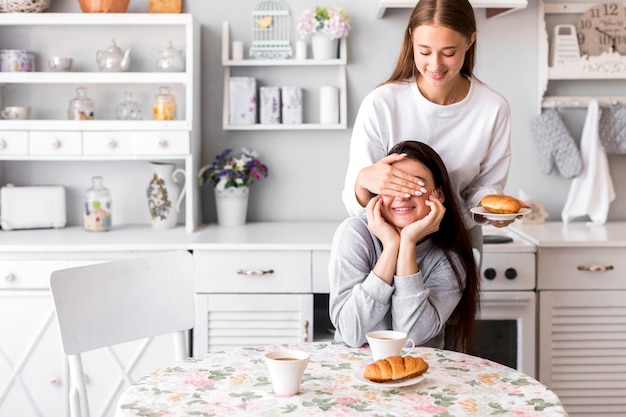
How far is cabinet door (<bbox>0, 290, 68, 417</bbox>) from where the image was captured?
282cm

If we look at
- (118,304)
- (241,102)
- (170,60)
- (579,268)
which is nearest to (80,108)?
(170,60)

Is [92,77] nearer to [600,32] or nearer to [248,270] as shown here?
[248,270]

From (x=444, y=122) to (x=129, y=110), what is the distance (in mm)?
1458

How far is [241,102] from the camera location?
10.6 feet

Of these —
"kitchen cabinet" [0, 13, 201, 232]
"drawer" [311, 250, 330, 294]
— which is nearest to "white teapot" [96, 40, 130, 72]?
"kitchen cabinet" [0, 13, 201, 232]

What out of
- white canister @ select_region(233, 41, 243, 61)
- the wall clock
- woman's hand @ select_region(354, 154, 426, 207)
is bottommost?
woman's hand @ select_region(354, 154, 426, 207)

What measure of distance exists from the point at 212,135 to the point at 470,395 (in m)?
2.07

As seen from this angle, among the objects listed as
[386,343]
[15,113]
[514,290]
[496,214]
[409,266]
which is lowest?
[514,290]

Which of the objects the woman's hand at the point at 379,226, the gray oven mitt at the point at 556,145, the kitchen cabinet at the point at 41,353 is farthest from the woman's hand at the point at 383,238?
the gray oven mitt at the point at 556,145

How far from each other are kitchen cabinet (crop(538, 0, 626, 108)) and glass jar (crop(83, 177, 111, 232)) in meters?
1.76

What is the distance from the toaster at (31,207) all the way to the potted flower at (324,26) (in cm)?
114

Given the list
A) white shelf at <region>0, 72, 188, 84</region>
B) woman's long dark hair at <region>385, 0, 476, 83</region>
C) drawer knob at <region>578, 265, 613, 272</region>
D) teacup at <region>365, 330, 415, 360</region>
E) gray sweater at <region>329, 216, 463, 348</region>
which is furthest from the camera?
white shelf at <region>0, 72, 188, 84</region>

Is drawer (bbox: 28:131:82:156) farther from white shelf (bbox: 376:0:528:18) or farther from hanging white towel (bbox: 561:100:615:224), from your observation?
hanging white towel (bbox: 561:100:615:224)

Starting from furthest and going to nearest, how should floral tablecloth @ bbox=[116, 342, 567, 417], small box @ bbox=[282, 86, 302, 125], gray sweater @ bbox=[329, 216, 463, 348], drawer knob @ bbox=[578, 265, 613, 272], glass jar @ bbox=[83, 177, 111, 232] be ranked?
small box @ bbox=[282, 86, 302, 125]
glass jar @ bbox=[83, 177, 111, 232]
drawer knob @ bbox=[578, 265, 613, 272]
gray sweater @ bbox=[329, 216, 463, 348]
floral tablecloth @ bbox=[116, 342, 567, 417]
